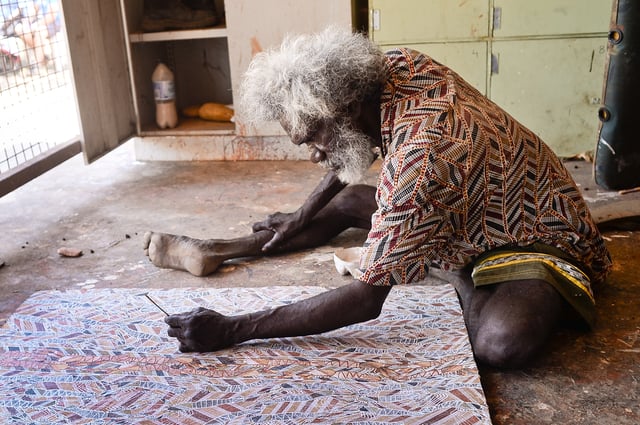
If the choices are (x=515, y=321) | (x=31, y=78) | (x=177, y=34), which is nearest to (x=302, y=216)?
(x=515, y=321)

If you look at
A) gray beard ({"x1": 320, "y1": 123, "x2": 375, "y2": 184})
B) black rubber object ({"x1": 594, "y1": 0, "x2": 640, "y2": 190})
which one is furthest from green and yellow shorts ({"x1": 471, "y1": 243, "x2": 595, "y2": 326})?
black rubber object ({"x1": 594, "y1": 0, "x2": 640, "y2": 190})

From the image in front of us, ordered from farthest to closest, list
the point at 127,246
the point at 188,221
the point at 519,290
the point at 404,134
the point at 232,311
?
the point at 188,221
the point at 127,246
the point at 232,311
the point at 519,290
the point at 404,134

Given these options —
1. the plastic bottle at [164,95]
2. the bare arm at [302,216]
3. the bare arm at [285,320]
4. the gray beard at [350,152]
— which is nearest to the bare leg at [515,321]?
the bare arm at [285,320]

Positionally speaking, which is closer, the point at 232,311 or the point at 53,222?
the point at 232,311

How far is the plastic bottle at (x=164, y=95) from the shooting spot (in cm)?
451

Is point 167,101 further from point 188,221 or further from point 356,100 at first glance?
point 356,100

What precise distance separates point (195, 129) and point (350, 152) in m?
2.73

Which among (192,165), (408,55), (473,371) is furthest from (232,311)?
(192,165)

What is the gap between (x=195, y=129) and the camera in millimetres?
4543

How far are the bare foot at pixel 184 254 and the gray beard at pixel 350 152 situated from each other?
0.86 m

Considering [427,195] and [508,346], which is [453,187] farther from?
[508,346]

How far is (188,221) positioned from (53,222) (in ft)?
2.30

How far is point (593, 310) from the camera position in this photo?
84.2 inches

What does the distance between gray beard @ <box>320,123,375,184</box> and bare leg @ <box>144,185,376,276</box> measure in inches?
31.7
